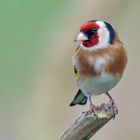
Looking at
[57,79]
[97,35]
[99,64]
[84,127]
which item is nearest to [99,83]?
[99,64]

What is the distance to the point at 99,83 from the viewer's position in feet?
14.9

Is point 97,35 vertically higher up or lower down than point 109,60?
higher up

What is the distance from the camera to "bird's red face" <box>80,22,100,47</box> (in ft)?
14.5

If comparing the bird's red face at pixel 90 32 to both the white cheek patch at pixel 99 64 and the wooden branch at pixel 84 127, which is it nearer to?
the white cheek patch at pixel 99 64

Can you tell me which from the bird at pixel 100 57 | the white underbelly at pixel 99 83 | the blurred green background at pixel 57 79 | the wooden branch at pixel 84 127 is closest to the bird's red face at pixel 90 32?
the bird at pixel 100 57

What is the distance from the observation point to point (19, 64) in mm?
7238

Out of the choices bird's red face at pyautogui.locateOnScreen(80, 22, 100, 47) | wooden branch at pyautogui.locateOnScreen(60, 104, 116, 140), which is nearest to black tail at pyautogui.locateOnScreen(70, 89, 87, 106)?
bird's red face at pyautogui.locateOnScreen(80, 22, 100, 47)

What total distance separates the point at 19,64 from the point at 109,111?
3171 mm

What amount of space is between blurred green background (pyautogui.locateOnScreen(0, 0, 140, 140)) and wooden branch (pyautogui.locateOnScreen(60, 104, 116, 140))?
1.84 metres

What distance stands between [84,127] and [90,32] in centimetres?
77

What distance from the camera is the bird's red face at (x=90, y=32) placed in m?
4.41

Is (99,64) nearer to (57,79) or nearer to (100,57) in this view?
(100,57)

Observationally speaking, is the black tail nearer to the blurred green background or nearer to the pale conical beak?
the pale conical beak

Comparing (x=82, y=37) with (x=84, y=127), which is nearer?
(x=84, y=127)
